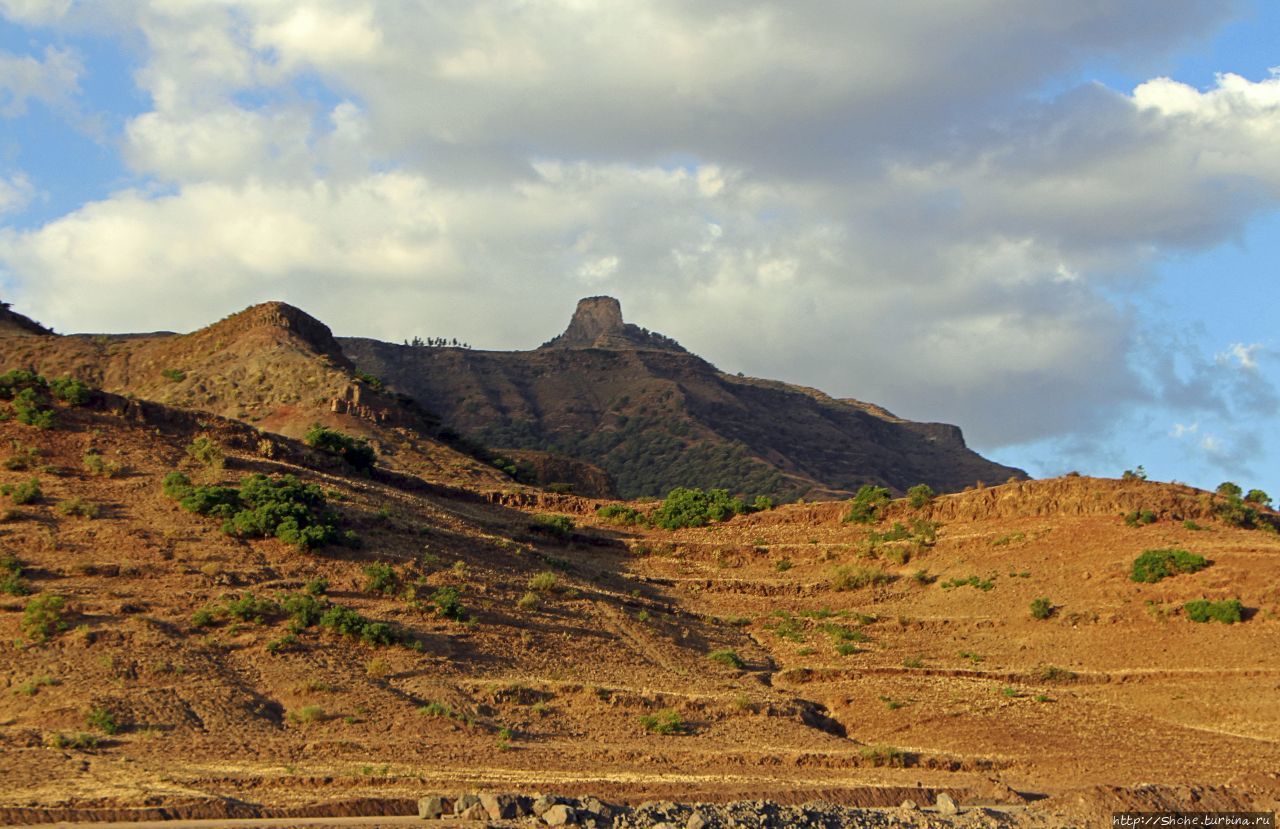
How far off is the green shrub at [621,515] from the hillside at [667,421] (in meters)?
36.6

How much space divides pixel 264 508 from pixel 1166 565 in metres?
23.0

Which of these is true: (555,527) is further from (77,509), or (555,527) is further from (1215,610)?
(1215,610)

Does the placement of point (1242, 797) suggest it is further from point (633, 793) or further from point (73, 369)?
point (73, 369)

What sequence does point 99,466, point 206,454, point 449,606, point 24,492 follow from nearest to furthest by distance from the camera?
point 449,606 → point 24,492 → point 99,466 → point 206,454

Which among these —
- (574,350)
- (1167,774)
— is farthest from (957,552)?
(574,350)

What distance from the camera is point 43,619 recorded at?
2658cm

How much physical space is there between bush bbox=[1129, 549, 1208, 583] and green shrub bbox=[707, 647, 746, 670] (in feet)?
37.2

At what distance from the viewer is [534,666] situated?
30594 millimetres

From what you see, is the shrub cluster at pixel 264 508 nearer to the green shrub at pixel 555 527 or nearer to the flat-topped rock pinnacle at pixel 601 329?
the green shrub at pixel 555 527

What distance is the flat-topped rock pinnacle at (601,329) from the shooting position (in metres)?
136

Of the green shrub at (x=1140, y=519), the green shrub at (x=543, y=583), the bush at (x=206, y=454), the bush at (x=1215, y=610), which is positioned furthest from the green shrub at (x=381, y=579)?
the green shrub at (x=1140, y=519)

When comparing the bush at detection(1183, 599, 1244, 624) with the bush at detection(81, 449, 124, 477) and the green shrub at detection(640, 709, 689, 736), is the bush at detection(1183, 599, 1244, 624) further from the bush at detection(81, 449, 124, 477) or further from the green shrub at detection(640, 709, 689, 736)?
the bush at detection(81, 449, 124, 477)

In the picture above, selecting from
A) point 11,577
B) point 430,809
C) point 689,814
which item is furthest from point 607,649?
point 430,809

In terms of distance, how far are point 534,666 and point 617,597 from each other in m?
7.07
